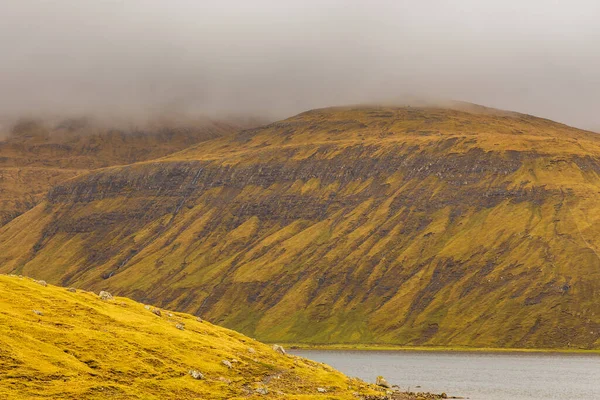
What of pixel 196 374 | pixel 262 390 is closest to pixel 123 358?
pixel 196 374

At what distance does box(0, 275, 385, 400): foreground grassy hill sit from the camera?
85.6 meters

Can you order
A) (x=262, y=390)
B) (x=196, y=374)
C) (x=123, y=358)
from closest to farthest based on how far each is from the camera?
1. (x=123, y=358)
2. (x=196, y=374)
3. (x=262, y=390)

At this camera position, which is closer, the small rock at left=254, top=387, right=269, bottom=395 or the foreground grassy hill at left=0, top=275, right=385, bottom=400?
the foreground grassy hill at left=0, top=275, right=385, bottom=400

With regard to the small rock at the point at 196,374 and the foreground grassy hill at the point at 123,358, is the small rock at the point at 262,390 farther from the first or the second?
the small rock at the point at 196,374

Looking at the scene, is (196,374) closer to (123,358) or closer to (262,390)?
(262,390)

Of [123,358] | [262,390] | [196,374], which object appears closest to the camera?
[123,358]

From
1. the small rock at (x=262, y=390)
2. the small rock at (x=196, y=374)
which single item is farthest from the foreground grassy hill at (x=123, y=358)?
the small rock at (x=196, y=374)

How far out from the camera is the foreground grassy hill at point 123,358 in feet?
281

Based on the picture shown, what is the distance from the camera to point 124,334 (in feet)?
343

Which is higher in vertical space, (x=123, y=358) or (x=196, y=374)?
(x=123, y=358)

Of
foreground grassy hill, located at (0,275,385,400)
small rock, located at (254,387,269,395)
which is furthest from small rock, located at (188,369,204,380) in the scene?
small rock, located at (254,387,269,395)

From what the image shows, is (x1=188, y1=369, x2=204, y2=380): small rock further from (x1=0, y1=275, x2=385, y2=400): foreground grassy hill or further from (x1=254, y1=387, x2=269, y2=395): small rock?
(x1=254, y1=387, x2=269, y2=395): small rock

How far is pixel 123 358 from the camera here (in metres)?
96.6

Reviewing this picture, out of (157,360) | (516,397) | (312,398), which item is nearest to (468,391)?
(516,397)
